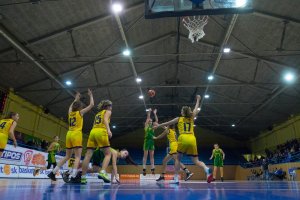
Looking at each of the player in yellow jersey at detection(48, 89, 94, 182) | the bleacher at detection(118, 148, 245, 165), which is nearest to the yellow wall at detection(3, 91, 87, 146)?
the bleacher at detection(118, 148, 245, 165)

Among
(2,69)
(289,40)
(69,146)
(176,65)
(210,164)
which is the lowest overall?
(69,146)

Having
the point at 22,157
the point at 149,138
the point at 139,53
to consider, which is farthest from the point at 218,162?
the point at 22,157

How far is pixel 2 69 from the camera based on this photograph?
17.5 metres

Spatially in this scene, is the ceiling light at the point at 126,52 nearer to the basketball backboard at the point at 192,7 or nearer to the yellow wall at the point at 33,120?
the basketball backboard at the point at 192,7

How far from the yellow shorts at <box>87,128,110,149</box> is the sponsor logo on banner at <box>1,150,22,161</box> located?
9.02 meters

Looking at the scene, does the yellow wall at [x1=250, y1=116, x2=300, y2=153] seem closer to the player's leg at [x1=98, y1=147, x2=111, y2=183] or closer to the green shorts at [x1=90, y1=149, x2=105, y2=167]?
the green shorts at [x1=90, y1=149, x2=105, y2=167]

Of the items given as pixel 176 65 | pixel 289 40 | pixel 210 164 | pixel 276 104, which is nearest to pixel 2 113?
pixel 176 65

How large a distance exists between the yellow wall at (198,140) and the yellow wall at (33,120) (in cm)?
1409

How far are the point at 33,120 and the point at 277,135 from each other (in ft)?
87.0

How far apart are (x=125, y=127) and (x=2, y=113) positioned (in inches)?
830

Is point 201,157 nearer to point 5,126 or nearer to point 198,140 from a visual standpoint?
point 198,140

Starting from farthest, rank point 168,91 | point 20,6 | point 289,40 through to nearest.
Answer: point 168,91 → point 289,40 → point 20,6

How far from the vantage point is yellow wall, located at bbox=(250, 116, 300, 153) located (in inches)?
1100

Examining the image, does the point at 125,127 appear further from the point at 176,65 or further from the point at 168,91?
the point at 176,65
